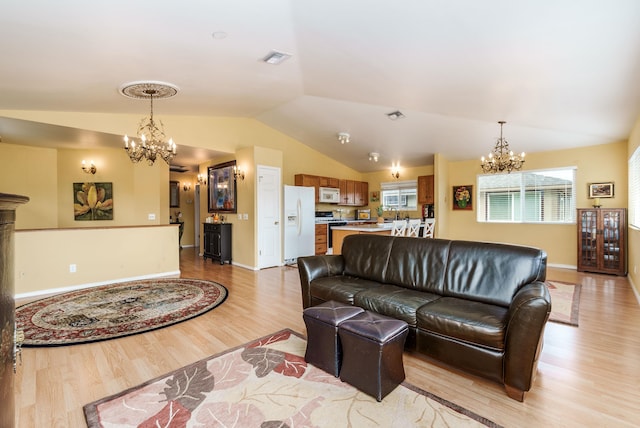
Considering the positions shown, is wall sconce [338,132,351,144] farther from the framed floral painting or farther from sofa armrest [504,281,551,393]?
sofa armrest [504,281,551,393]

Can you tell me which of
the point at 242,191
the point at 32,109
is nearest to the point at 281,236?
the point at 242,191

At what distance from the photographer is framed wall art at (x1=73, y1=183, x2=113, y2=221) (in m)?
6.18

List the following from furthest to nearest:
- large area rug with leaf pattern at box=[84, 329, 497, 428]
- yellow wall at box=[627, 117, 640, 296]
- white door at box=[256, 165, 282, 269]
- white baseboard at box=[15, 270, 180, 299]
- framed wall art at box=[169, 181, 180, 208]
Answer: framed wall art at box=[169, 181, 180, 208], white door at box=[256, 165, 282, 269], white baseboard at box=[15, 270, 180, 299], yellow wall at box=[627, 117, 640, 296], large area rug with leaf pattern at box=[84, 329, 497, 428]

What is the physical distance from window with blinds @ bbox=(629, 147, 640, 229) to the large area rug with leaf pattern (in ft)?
15.0

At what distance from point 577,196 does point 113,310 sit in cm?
811

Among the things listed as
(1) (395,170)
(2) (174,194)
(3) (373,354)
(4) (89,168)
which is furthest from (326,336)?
(2) (174,194)

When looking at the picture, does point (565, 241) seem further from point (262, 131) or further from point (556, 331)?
point (262, 131)

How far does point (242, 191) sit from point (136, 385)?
15.3 feet

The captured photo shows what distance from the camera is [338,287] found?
3.00 meters

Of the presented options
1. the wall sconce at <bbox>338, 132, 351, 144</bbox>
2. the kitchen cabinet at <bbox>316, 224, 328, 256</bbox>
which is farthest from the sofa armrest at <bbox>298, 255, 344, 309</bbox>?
the kitchen cabinet at <bbox>316, 224, 328, 256</bbox>

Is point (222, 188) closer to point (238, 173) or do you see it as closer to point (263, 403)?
point (238, 173)

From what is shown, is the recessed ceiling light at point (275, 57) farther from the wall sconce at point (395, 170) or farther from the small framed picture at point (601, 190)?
the small framed picture at point (601, 190)

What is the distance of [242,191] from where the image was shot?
A: 21.2 feet

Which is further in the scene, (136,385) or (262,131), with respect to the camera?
(262,131)
